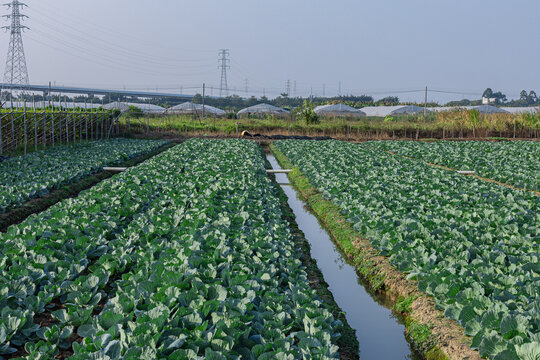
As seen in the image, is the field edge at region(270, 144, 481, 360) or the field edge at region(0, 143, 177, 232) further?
the field edge at region(0, 143, 177, 232)

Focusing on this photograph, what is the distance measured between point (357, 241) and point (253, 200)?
234 centimetres

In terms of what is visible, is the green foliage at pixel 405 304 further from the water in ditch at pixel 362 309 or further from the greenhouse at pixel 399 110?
the greenhouse at pixel 399 110

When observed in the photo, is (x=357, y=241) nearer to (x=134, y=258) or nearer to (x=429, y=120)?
(x=134, y=258)

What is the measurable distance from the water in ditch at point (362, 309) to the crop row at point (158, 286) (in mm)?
907

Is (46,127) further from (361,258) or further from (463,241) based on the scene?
(463,241)

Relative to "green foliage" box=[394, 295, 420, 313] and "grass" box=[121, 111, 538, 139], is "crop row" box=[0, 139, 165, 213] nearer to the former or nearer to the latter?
"green foliage" box=[394, 295, 420, 313]

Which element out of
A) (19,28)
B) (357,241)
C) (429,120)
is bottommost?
(357,241)

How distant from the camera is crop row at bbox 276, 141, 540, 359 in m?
4.42

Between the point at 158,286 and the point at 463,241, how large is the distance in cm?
454

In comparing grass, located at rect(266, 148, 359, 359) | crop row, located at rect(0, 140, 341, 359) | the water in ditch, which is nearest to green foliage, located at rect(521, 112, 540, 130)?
grass, located at rect(266, 148, 359, 359)

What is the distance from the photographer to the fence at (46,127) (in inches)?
711

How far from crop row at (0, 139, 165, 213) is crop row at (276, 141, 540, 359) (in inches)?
270

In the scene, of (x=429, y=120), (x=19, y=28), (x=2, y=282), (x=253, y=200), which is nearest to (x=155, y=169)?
(x=253, y=200)

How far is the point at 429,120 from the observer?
37.7 meters
